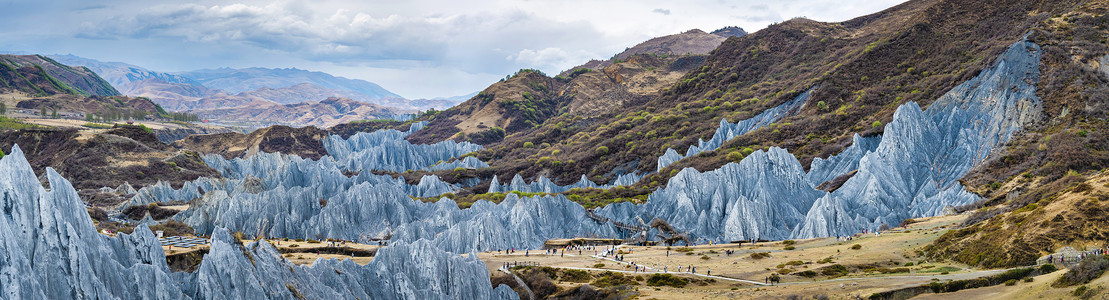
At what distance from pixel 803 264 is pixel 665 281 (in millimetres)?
11468

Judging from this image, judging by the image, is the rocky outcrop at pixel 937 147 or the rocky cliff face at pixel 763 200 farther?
the rocky cliff face at pixel 763 200

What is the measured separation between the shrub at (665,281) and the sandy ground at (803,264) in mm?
865

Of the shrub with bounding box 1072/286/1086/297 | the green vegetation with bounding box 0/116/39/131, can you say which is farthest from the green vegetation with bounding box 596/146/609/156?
the green vegetation with bounding box 0/116/39/131

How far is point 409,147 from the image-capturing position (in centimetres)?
18988

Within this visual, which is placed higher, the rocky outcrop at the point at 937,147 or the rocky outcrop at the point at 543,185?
the rocky outcrop at the point at 937,147

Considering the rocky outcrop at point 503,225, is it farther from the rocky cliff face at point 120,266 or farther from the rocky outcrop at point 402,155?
the rocky outcrop at point 402,155

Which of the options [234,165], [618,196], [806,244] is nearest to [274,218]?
[618,196]

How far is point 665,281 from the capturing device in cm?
5641

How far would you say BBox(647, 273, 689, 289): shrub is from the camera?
55.3 metres

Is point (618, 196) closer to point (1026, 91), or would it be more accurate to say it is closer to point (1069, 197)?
point (1026, 91)

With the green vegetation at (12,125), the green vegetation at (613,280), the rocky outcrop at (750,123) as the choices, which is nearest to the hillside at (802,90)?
the rocky outcrop at (750,123)

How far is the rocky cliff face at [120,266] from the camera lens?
3306 cm

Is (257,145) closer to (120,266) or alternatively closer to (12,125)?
(12,125)

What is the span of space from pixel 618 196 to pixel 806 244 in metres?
42.2
